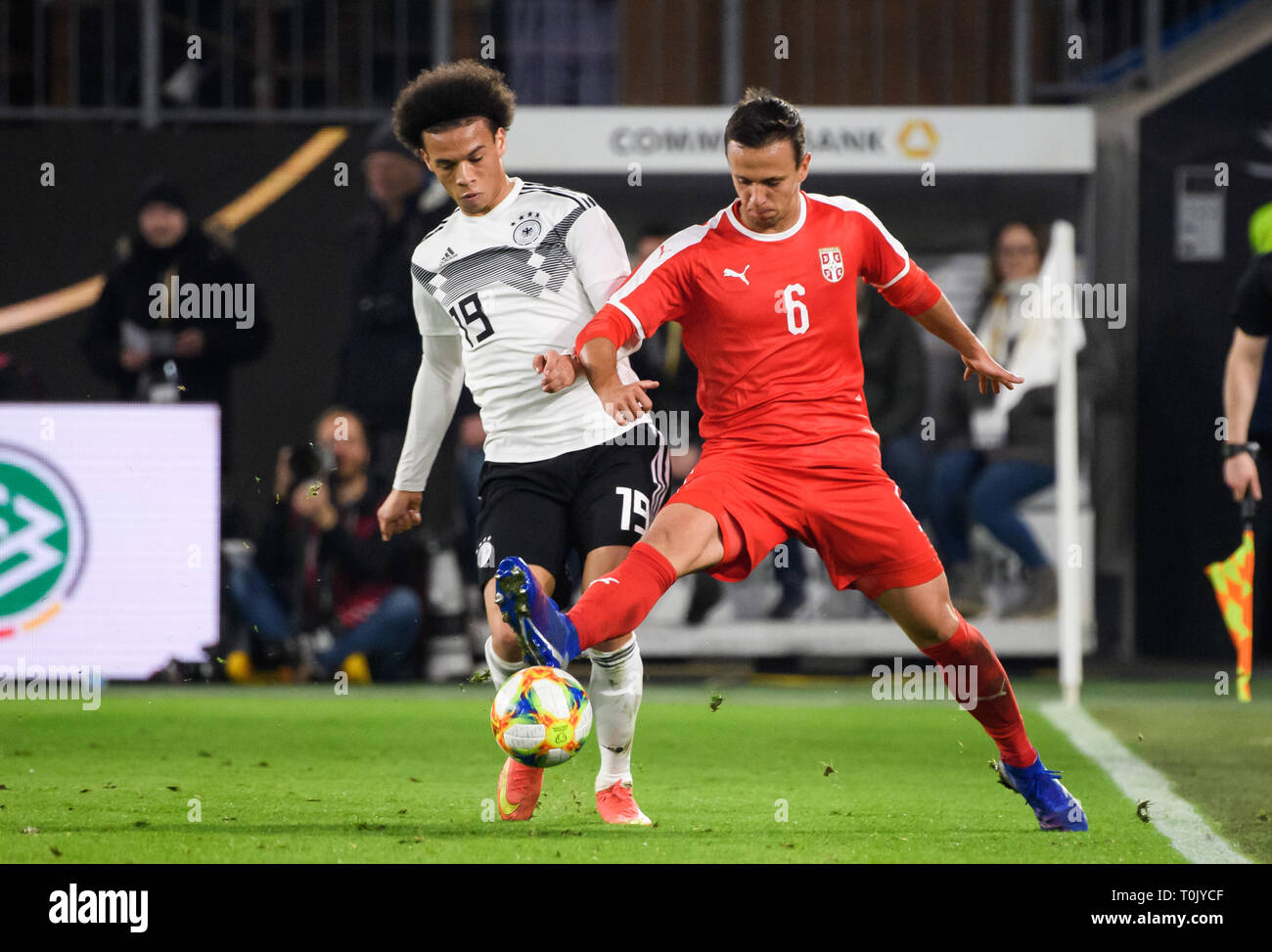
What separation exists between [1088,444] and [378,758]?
5.74 m

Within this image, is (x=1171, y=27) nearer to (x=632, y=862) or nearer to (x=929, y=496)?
(x=929, y=496)

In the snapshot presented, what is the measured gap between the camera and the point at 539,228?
6.05m

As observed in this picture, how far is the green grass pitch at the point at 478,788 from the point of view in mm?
5301

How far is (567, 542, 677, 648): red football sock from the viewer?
5020 mm

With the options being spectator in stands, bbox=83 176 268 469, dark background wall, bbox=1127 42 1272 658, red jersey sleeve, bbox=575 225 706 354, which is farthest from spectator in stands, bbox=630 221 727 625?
red jersey sleeve, bbox=575 225 706 354

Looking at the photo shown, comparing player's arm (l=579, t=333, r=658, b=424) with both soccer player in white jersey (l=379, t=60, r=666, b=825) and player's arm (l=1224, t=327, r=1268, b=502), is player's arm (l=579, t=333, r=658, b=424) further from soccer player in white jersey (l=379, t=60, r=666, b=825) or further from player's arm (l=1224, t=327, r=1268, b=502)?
player's arm (l=1224, t=327, r=1268, b=502)

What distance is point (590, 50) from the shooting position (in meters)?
13.7

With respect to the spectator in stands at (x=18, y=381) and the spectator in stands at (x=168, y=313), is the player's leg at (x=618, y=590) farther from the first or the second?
the spectator in stands at (x=18, y=381)

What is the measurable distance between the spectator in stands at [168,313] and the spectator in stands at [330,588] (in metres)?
0.69

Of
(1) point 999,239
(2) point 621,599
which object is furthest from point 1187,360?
(2) point 621,599

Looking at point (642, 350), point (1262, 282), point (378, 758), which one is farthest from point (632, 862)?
point (642, 350)

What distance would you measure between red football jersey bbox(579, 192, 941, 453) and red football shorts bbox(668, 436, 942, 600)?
8 cm

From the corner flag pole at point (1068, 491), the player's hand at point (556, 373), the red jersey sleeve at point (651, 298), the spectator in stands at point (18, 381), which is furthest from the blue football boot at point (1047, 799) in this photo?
the spectator in stands at point (18, 381)

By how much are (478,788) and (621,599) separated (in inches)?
78.9
